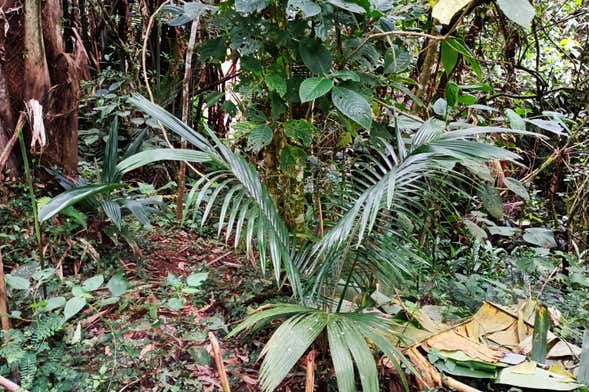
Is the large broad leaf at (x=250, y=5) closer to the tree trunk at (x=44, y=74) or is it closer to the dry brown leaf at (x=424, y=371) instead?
the tree trunk at (x=44, y=74)

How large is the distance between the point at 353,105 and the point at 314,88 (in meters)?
0.15

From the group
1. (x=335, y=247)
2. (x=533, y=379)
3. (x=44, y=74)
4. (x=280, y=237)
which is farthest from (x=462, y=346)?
(x=44, y=74)

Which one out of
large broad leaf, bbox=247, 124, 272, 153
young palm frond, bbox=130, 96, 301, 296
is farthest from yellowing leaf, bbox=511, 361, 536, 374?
large broad leaf, bbox=247, 124, 272, 153

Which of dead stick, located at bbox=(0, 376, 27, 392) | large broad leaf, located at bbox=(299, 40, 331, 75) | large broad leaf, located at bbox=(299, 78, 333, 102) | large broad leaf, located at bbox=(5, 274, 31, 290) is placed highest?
large broad leaf, located at bbox=(299, 40, 331, 75)

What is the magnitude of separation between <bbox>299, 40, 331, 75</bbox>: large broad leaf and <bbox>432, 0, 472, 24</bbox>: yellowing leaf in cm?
43

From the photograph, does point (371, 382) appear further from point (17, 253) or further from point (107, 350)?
point (17, 253)

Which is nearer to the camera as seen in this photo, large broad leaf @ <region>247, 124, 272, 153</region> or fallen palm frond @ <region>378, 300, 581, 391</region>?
fallen palm frond @ <region>378, 300, 581, 391</region>

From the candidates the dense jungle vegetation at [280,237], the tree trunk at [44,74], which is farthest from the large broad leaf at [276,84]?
the tree trunk at [44,74]

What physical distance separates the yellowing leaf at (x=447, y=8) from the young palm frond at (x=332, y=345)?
100cm

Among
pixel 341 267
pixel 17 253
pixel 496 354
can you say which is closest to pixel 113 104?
pixel 17 253

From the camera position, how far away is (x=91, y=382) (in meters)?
1.40

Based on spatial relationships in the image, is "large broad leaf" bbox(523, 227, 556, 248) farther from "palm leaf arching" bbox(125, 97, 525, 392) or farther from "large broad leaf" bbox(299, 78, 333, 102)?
"large broad leaf" bbox(299, 78, 333, 102)

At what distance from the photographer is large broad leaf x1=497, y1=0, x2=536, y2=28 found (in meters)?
1.22

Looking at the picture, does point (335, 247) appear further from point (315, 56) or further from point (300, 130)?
point (315, 56)
